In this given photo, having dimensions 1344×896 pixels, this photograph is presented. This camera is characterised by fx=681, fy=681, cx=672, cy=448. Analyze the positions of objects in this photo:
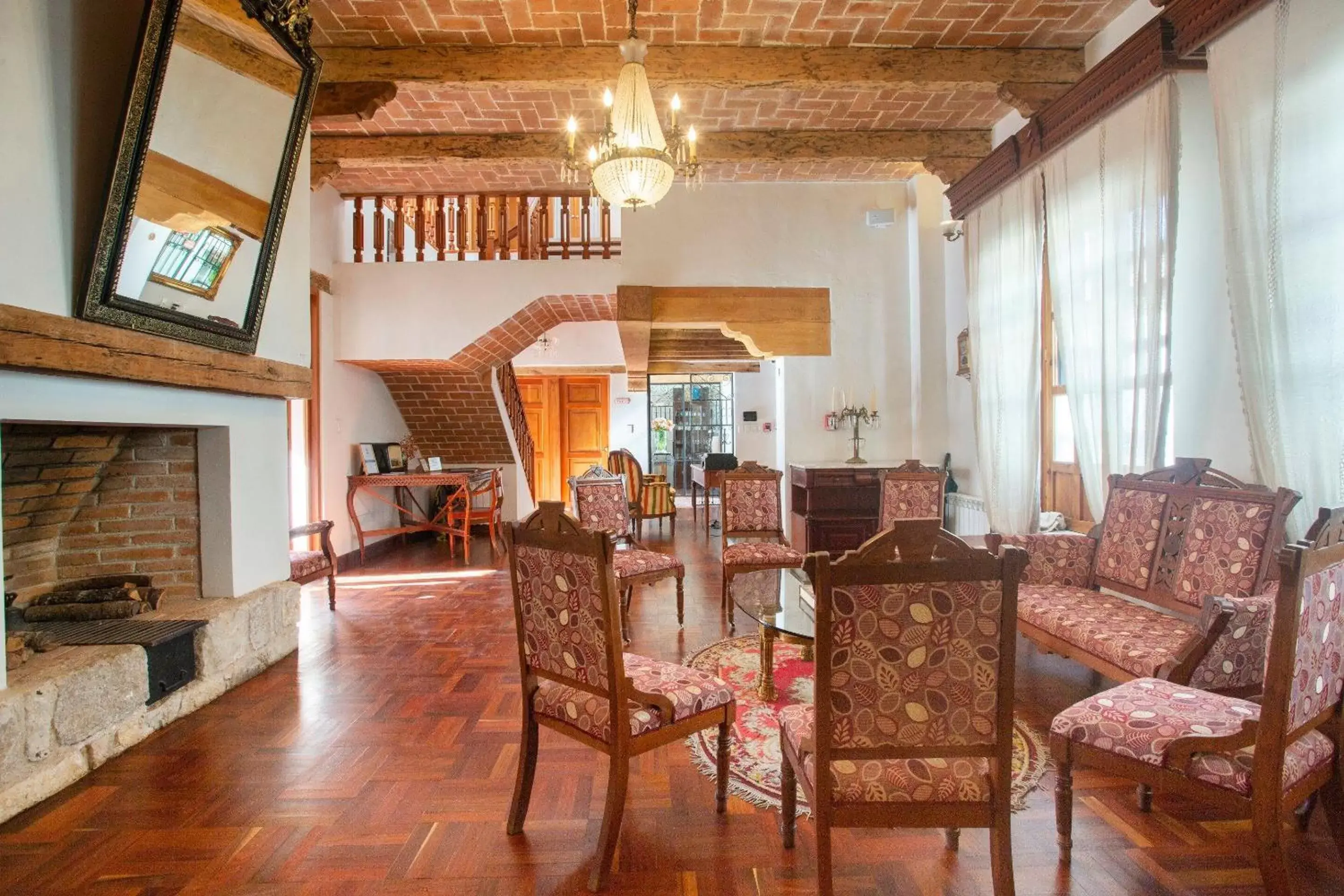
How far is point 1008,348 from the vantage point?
4504mm

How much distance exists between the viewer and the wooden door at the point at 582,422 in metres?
11.3

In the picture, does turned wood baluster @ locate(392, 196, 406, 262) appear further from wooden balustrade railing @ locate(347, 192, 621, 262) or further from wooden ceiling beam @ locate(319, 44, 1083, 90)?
wooden ceiling beam @ locate(319, 44, 1083, 90)

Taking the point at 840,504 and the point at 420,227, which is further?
the point at 420,227

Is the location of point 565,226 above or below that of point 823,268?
above

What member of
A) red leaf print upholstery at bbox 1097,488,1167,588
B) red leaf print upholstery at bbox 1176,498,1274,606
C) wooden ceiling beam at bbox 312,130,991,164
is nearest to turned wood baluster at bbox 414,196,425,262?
wooden ceiling beam at bbox 312,130,991,164

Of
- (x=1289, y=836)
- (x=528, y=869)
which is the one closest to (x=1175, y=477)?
(x=1289, y=836)

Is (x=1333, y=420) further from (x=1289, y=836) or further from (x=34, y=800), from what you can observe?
(x=34, y=800)

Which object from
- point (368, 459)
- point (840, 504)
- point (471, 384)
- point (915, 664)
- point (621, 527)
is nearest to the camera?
point (915, 664)

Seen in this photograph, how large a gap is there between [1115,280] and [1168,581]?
57.1 inches

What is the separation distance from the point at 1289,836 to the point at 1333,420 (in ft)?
4.45

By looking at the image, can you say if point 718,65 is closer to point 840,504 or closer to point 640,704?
point 840,504

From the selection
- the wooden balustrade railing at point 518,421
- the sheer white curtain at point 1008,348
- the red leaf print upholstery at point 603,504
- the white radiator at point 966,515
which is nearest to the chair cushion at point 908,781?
the red leaf print upholstery at point 603,504

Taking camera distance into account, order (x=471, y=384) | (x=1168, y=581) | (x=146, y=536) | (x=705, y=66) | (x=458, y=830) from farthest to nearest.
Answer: (x=471, y=384) < (x=705, y=66) < (x=146, y=536) < (x=1168, y=581) < (x=458, y=830)

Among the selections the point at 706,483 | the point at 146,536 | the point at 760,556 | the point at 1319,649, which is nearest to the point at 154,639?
the point at 146,536
